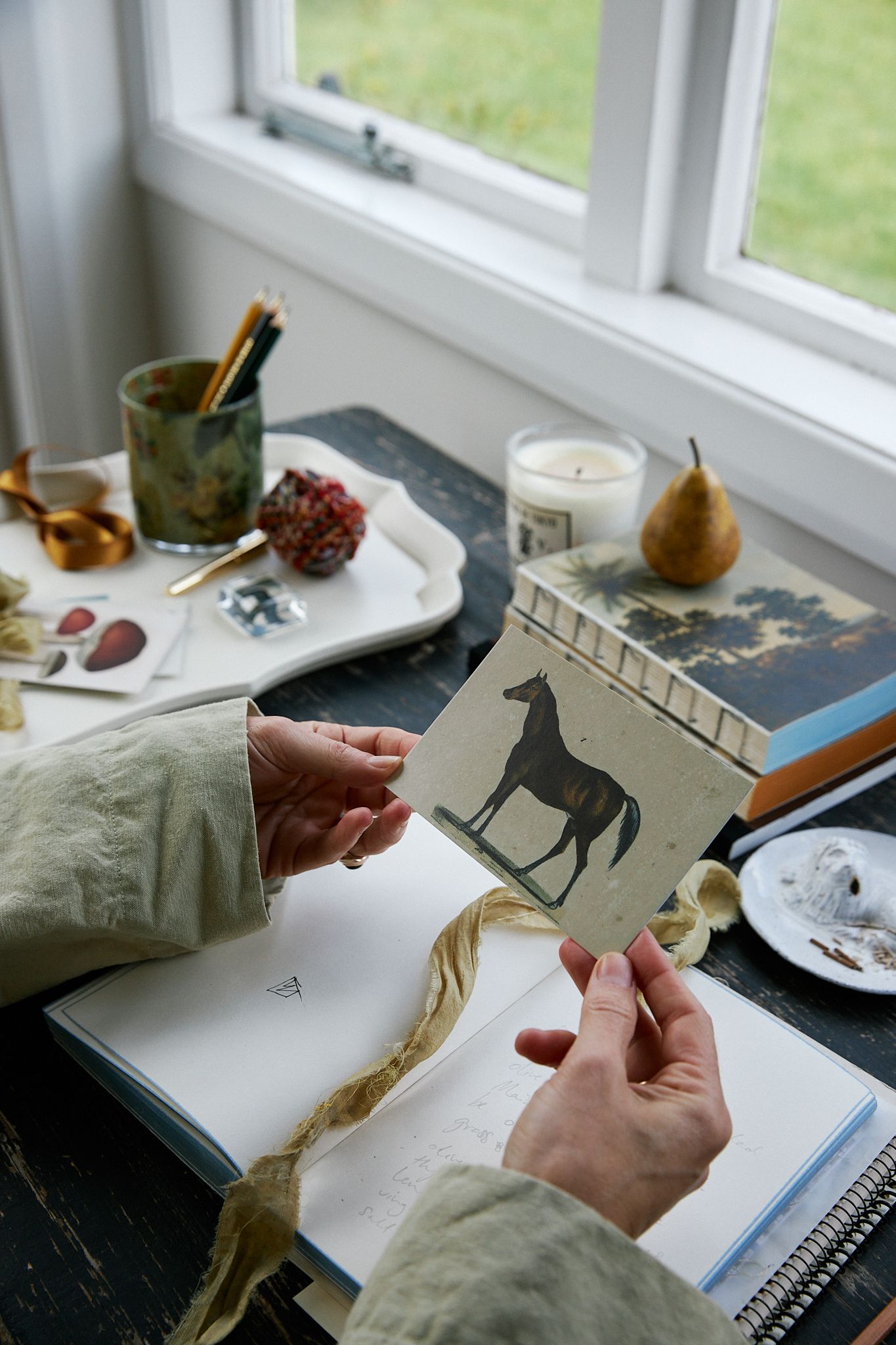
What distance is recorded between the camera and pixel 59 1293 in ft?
1.63

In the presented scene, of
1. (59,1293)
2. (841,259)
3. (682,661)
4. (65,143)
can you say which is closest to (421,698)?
(682,661)

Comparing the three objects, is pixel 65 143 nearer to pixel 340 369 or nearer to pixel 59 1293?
pixel 340 369

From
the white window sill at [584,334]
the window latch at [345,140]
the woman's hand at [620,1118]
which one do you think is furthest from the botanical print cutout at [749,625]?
the window latch at [345,140]

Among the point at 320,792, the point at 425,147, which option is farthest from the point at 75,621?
the point at 425,147

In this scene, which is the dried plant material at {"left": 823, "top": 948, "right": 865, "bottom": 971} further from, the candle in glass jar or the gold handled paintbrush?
the gold handled paintbrush

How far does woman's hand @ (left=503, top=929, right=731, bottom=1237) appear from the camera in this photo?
46cm

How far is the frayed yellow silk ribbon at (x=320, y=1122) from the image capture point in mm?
487

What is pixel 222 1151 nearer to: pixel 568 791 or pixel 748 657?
pixel 568 791

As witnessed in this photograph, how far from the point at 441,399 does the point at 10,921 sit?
983mm

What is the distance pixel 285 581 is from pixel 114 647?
17 cm

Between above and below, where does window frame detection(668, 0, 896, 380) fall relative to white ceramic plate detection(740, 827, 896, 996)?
above

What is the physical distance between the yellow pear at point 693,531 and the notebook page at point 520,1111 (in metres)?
0.33

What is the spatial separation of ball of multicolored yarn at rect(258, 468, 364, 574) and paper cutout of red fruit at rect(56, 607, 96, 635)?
161 mm

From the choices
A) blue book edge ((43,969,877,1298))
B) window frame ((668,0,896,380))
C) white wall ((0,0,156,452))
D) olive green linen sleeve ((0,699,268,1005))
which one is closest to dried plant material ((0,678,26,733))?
olive green linen sleeve ((0,699,268,1005))
